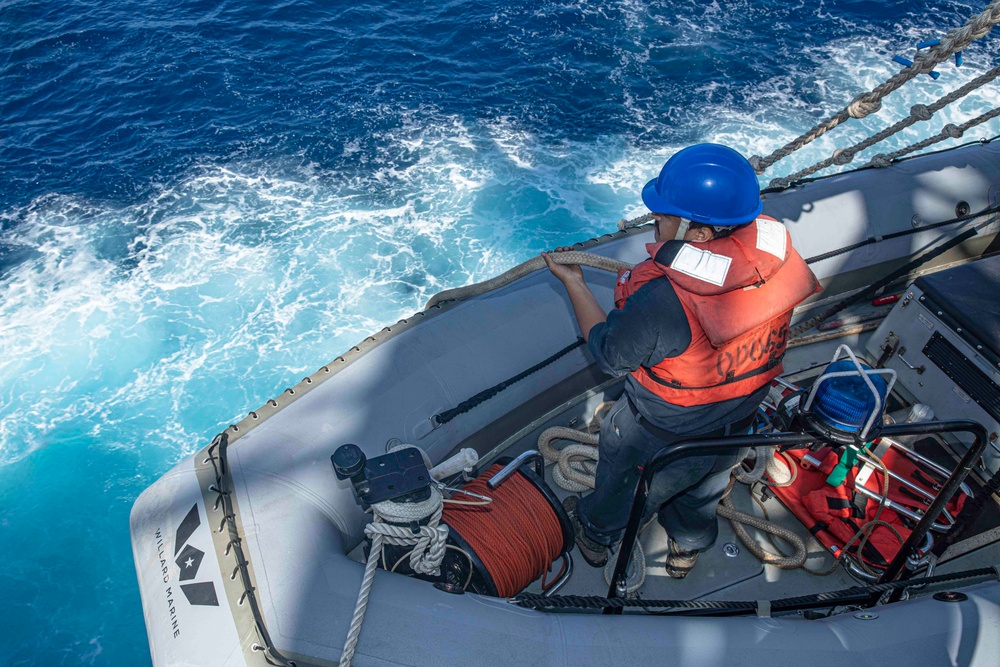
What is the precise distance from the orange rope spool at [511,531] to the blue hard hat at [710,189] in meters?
1.19

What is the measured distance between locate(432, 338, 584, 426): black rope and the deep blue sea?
11.8ft

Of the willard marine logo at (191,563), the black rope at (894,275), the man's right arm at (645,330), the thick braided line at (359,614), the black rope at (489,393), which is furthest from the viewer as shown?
the black rope at (894,275)

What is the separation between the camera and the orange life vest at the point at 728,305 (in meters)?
1.88

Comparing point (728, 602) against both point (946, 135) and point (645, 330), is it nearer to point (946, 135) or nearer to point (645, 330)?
point (645, 330)

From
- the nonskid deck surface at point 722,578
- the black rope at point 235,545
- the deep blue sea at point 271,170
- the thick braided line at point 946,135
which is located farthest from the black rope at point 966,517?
the deep blue sea at point 271,170

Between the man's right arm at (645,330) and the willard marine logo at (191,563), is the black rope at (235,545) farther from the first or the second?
the man's right arm at (645,330)

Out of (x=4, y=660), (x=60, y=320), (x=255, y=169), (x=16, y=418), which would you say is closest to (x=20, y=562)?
(x=4, y=660)

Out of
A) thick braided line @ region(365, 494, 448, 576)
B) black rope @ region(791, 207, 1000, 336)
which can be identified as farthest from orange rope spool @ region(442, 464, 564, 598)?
black rope @ region(791, 207, 1000, 336)

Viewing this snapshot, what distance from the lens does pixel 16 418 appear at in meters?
6.23

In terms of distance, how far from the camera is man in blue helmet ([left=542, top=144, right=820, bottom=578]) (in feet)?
6.15

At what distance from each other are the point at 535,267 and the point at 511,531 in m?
0.97

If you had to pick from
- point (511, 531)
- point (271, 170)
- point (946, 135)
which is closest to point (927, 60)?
point (946, 135)

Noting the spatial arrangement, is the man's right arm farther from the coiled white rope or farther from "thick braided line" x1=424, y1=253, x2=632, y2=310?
the coiled white rope

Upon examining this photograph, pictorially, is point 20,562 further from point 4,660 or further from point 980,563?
point 980,563
